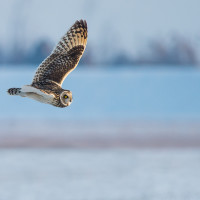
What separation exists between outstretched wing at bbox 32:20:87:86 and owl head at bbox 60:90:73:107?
0.53ft

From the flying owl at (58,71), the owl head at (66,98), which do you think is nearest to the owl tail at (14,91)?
the flying owl at (58,71)

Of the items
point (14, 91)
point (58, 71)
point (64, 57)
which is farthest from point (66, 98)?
point (64, 57)

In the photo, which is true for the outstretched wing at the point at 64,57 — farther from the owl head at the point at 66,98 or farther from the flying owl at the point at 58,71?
the owl head at the point at 66,98

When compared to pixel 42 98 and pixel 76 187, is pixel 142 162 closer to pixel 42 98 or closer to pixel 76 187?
pixel 76 187

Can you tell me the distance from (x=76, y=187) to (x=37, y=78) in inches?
750

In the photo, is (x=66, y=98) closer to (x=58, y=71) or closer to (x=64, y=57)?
(x=58, y=71)

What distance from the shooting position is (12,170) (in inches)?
996

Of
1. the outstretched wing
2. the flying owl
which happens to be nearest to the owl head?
the flying owl

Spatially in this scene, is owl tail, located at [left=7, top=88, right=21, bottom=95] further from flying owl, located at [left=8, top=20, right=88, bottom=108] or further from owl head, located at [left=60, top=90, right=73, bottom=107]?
owl head, located at [left=60, top=90, right=73, bottom=107]

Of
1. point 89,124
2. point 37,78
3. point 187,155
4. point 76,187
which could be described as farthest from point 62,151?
point 37,78

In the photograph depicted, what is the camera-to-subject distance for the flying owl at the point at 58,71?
302 centimetres

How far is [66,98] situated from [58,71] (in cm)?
43

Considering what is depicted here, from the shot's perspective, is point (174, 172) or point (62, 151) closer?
point (174, 172)

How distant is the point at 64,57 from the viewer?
3.81 m
